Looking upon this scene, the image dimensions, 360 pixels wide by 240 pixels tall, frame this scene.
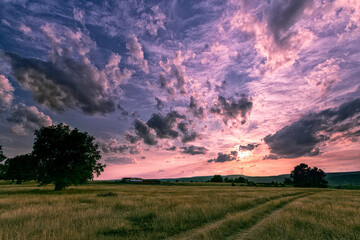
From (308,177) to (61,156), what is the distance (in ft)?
432

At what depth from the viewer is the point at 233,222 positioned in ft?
36.0

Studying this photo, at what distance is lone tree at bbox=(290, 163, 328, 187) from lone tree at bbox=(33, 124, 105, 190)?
123 m

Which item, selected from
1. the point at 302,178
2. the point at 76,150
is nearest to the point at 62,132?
the point at 76,150

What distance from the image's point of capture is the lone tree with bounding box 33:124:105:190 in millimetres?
33031

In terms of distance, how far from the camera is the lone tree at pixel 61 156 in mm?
33031

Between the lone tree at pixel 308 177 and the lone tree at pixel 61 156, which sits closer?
the lone tree at pixel 61 156

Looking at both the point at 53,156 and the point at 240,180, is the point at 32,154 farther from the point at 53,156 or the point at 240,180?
the point at 240,180

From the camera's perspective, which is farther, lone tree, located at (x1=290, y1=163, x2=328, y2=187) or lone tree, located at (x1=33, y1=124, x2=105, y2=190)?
lone tree, located at (x1=290, y1=163, x2=328, y2=187)

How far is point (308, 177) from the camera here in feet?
376

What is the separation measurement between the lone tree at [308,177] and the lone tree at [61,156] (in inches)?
4836

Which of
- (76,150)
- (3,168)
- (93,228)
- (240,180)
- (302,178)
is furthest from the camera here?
(240,180)

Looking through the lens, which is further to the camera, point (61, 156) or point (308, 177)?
point (308, 177)

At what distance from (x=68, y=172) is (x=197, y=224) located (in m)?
30.7

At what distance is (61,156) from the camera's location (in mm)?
34125
